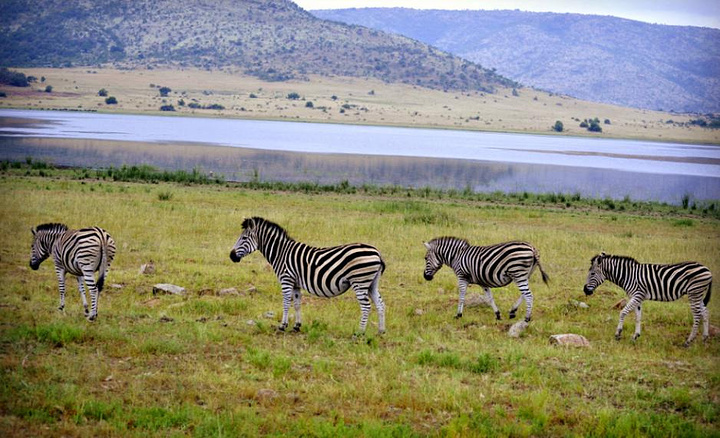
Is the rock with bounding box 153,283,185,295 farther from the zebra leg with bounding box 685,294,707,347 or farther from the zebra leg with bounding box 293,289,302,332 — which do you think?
the zebra leg with bounding box 685,294,707,347

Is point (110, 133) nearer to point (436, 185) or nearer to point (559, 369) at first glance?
point (436, 185)

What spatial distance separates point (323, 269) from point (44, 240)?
496 cm

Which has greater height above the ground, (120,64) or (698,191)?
(120,64)

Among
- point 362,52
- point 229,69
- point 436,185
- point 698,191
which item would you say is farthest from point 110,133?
point 362,52

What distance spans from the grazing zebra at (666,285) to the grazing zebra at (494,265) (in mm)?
1499

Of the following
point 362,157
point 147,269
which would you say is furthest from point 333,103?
point 147,269

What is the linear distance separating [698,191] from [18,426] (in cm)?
4854

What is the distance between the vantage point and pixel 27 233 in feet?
66.9

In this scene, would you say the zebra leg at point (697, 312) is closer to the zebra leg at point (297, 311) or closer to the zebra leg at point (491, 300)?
the zebra leg at point (491, 300)

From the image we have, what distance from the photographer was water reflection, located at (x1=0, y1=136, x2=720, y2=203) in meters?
46.4

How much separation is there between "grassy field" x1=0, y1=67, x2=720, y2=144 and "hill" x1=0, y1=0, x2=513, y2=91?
28.8 feet

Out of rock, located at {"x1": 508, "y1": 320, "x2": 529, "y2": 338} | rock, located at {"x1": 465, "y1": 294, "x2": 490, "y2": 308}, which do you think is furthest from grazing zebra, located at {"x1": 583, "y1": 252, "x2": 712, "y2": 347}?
rock, located at {"x1": 465, "y1": 294, "x2": 490, "y2": 308}

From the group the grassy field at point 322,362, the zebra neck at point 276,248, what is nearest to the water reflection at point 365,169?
the grassy field at point 322,362

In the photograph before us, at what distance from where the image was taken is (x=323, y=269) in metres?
12.0
